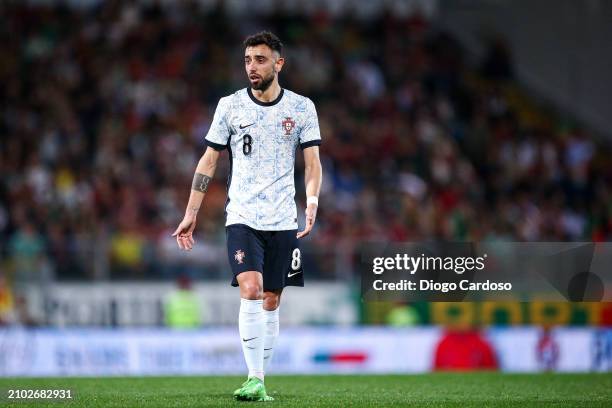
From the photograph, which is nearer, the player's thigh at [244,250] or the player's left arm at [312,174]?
the player's thigh at [244,250]

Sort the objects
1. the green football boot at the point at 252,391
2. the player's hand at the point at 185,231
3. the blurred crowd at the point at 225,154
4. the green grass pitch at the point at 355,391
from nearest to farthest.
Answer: the green football boot at the point at 252,391, the green grass pitch at the point at 355,391, the player's hand at the point at 185,231, the blurred crowd at the point at 225,154

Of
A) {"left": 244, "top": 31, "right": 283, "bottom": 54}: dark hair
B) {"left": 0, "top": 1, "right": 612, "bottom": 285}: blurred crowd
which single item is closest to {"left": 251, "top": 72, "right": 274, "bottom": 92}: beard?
{"left": 244, "top": 31, "right": 283, "bottom": 54}: dark hair

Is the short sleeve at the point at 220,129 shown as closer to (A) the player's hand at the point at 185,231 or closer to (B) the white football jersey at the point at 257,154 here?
(B) the white football jersey at the point at 257,154

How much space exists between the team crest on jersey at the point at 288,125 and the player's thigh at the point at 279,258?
0.76 m

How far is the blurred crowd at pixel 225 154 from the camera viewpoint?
64.4 ft

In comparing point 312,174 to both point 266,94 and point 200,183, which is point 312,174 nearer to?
point 266,94

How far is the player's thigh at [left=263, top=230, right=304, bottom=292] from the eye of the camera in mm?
8953

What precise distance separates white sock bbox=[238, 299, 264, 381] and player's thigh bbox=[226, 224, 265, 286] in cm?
24

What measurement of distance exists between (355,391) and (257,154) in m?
2.49

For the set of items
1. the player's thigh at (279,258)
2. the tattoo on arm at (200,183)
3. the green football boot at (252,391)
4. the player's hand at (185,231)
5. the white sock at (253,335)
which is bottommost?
the green football boot at (252,391)

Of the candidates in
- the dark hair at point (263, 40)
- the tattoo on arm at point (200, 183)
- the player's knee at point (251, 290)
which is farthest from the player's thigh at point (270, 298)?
the dark hair at point (263, 40)

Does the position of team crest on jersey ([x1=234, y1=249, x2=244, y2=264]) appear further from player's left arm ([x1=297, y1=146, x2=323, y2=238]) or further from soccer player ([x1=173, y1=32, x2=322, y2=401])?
player's left arm ([x1=297, y1=146, x2=323, y2=238])

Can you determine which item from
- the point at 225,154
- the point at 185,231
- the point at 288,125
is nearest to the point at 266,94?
the point at 288,125

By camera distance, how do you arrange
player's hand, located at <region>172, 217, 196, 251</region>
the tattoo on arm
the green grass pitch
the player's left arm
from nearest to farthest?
the green grass pitch → player's hand, located at <region>172, 217, 196, 251</region> → the tattoo on arm → the player's left arm
